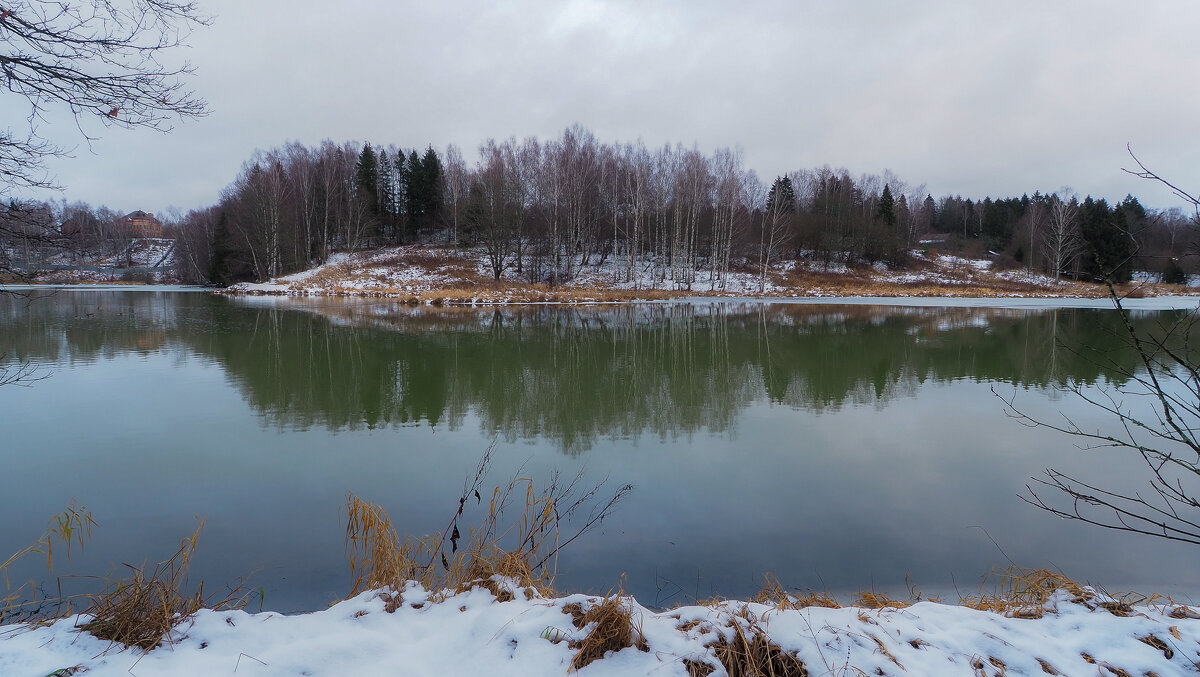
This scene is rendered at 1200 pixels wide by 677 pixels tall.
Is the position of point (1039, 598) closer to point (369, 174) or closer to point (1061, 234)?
point (1061, 234)

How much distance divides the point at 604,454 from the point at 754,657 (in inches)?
156

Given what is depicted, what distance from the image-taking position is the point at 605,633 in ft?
8.87

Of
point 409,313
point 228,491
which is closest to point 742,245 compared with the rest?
point 409,313

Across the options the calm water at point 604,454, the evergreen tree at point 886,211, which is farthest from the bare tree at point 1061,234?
the calm water at point 604,454

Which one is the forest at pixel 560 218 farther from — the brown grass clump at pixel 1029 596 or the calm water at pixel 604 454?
the brown grass clump at pixel 1029 596

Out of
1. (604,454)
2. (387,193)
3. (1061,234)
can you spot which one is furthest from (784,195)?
(604,454)

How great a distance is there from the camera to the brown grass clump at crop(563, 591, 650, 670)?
8.50 feet

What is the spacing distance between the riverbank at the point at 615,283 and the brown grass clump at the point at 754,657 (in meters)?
28.6

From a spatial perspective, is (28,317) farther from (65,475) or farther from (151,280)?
(151,280)

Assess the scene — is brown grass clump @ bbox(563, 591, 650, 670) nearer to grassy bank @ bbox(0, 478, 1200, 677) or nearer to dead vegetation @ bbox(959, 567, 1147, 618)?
grassy bank @ bbox(0, 478, 1200, 677)

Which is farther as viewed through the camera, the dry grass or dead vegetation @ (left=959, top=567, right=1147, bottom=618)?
the dry grass

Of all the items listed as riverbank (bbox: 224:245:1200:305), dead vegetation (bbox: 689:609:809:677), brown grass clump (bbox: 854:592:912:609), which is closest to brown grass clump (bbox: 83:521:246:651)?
dead vegetation (bbox: 689:609:809:677)

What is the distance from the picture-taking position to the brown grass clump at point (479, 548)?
338cm

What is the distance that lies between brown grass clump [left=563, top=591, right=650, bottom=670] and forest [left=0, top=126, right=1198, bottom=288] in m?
36.1
